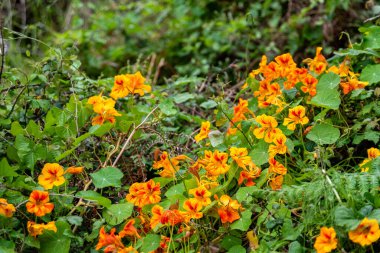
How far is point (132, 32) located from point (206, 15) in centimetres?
67

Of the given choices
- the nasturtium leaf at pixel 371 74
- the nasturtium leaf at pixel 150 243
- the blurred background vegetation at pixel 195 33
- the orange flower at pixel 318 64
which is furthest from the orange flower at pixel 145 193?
the blurred background vegetation at pixel 195 33

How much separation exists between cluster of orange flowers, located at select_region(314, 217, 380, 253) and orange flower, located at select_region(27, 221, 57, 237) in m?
0.84

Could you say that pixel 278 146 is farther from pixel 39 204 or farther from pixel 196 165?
pixel 39 204

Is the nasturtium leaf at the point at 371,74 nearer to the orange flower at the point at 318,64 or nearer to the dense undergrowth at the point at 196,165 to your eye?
the dense undergrowth at the point at 196,165

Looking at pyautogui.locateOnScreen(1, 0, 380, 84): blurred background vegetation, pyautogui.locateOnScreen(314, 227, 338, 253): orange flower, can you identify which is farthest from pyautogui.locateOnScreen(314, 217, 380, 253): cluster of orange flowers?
pyautogui.locateOnScreen(1, 0, 380, 84): blurred background vegetation

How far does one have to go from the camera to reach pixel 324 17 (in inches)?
167

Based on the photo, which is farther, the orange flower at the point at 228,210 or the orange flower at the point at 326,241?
the orange flower at the point at 228,210

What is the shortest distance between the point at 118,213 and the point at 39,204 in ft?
0.86

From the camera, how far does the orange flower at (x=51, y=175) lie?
207 cm

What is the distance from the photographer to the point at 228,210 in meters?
2.00

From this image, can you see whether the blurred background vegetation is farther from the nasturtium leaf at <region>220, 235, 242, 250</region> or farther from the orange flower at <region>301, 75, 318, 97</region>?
the nasturtium leaf at <region>220, 235, 242, 250</region>

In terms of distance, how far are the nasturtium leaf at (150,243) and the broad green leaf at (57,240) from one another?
0.26 metres

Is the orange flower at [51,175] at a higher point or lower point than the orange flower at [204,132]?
higher

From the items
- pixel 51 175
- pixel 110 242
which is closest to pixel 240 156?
pixel 110 242
